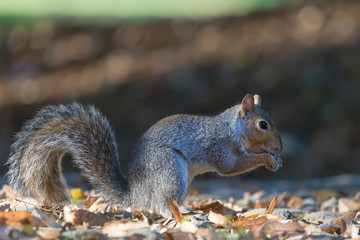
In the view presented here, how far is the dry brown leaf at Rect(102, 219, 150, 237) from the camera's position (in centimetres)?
295

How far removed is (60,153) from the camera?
12.2ft

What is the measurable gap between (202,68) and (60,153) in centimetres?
645

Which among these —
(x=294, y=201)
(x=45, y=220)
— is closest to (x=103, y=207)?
(x=45, y=220)

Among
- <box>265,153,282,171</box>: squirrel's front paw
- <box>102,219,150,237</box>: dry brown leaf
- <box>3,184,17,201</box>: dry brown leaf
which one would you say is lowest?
<box>102,219,150,237</box>: dry brown leaf

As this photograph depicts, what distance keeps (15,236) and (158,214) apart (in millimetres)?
1153

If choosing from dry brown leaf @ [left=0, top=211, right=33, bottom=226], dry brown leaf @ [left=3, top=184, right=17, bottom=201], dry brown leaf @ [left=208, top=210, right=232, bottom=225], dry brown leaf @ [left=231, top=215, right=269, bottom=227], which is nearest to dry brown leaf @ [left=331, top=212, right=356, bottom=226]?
dry brown leaf @ [left=231, top=215, right=269, bottom=227]

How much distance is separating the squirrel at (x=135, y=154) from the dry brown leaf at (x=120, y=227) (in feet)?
1.96

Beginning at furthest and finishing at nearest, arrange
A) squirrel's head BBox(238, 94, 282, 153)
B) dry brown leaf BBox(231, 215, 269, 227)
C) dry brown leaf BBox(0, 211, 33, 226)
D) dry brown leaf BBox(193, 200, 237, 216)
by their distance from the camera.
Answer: squirrel's head BBox(238, 94, 282, 153), dry brown leaf BBox(193, 200, 237, 216), dry brown leaf BBox(231, 215, 269, 227), dry brown leaf BBox(0, 211, 33, 226)

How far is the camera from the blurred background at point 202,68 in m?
8.45

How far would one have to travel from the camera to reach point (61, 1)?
15516 mm

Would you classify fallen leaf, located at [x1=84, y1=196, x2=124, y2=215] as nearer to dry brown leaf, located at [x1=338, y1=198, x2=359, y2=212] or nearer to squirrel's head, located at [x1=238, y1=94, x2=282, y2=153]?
squirrel's head, located at [x1=238, y1=94, x2=282, y2=153]

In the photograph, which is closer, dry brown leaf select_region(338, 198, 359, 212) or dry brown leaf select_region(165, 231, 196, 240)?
dry brown leaf select_region(165, 231, 196, 240)

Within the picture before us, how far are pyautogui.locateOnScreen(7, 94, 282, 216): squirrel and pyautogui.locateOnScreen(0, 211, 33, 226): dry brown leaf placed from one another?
566 millimetres

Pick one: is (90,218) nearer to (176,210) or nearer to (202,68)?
(176,210)
